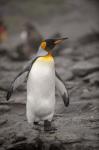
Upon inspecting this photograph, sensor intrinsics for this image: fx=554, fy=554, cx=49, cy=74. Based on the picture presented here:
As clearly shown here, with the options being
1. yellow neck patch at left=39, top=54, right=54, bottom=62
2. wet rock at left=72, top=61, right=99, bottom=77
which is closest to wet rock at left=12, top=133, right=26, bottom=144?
yellow neck patch at left=39, top=54, right=54, bottom=62

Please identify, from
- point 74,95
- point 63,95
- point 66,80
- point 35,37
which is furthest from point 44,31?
point 63,95

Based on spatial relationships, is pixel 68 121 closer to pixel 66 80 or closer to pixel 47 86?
pixel 47 86

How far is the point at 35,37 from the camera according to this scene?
1304 cm

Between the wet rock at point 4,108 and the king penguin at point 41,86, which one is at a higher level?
the king penguin at point 41,86

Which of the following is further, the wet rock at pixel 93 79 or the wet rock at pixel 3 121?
the wet rock at pixel 93 79

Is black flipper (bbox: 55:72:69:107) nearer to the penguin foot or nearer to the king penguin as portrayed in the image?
the king penguin

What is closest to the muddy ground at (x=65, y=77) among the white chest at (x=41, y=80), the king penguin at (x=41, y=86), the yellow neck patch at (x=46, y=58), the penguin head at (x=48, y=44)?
the king penguin at (x=41, y=86)

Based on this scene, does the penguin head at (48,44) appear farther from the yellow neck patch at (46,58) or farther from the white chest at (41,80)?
the white chest at (41,80)

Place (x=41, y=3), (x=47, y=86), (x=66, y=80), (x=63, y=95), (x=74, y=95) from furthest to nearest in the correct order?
(x=41, y=3) → (x=66, y=80) → (x=74, y=95) → (x=63, y=95) → (x=47, y=86)

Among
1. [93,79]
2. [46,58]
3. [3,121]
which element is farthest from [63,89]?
[93,79]

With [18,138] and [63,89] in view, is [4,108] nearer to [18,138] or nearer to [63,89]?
[63,89]

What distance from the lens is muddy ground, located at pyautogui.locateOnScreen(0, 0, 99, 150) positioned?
615 centimetres

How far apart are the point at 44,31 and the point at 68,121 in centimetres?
813

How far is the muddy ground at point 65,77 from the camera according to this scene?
6.15m
